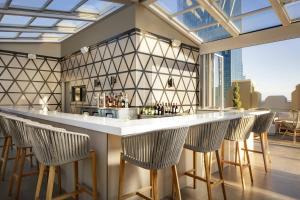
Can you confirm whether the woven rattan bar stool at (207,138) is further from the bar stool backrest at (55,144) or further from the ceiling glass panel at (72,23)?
the ceiling glass panel at (72,23)

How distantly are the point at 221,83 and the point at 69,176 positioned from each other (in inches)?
273

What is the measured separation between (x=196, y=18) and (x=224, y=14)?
849mm

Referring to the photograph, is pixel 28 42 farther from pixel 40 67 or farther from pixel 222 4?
pixel 222 4

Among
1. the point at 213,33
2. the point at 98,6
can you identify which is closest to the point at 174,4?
the point at 213,33

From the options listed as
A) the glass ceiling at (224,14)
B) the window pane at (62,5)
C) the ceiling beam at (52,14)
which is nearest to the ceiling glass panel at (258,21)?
the glass ceiling at (224,14)

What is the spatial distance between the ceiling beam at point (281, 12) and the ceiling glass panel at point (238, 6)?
22cm

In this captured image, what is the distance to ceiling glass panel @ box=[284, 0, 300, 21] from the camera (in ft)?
17.0

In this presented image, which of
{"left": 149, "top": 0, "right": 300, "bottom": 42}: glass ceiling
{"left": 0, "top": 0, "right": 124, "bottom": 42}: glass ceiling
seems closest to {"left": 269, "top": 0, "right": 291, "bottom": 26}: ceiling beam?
{"left": 149, "top": 0, "right": 300, "bottom": 42}: glass ceiling

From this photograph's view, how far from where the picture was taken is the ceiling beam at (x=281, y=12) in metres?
5.12

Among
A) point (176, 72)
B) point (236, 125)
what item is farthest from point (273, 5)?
point (236, 125)

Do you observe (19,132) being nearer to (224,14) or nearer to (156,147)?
(156,147)

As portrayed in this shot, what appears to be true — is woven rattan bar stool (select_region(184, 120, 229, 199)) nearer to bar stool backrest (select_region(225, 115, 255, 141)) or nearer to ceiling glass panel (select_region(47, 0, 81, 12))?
bar stool backrest (select_region(225, 115, 255, 141))

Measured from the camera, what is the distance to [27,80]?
348 inches

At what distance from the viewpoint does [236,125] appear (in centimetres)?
290
